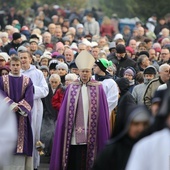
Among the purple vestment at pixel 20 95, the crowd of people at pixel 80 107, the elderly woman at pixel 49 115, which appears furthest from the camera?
the elderly woman at pixel 49 115

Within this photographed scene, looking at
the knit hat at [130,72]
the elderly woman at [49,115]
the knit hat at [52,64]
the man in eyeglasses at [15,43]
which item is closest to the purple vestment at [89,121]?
the elderly woman at [49,115]

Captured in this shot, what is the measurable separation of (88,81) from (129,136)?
6322 mm

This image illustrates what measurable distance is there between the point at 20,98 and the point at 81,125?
117 centimetres

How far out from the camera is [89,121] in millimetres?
14953

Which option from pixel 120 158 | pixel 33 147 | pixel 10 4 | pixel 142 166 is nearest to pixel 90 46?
pixel 33 147

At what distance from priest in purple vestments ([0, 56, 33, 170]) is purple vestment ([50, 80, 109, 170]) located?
77 cm

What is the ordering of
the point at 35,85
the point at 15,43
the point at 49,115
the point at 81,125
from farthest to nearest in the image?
the point at 15,43, the point at 49,115, the point at 35,85, the point at 81,125

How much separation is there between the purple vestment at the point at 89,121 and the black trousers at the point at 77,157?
0.06 m

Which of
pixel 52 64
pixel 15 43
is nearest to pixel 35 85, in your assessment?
pixel 52 64

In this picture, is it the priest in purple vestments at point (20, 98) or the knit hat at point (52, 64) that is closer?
the priest in purple vestments at point (20, 98)

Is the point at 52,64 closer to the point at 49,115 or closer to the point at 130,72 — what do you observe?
the point at 130,72

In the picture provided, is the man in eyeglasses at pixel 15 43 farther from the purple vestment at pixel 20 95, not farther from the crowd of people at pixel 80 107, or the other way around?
the purple vestment at pixel 20 95

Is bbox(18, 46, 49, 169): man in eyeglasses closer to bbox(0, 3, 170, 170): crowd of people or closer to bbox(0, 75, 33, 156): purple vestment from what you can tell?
bbox(0, 3, 170, 170): crowd of people

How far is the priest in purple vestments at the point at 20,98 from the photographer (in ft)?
50.9
